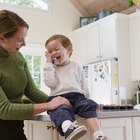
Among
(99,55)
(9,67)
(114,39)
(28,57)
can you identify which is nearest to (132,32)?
(114,39)

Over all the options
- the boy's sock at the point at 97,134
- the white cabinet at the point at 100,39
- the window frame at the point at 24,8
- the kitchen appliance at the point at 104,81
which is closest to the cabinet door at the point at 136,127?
the boy's sock at the point at 97,134

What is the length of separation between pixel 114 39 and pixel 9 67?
128 inches

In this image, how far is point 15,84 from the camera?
1384 mm

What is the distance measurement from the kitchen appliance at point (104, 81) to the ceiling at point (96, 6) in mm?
1123

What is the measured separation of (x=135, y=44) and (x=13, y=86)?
334 centimetres

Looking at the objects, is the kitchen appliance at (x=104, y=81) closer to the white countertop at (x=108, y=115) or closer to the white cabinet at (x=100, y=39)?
the white cabinet at (x=100, y=39)

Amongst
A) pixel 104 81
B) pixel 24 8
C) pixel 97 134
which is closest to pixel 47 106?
pixel 97 134

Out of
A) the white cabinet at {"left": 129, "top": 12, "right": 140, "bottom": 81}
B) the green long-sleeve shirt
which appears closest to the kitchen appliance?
the white cabinet at {"left": 129, "top": 12, "right": 140, "bottom": 81}

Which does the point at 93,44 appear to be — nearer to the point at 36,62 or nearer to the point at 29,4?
the point at 36,62

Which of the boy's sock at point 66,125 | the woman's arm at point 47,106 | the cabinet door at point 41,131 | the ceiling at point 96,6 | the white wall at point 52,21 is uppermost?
the ceiling at point 96,6

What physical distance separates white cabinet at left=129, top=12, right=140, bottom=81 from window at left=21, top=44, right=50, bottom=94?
61.3 inches

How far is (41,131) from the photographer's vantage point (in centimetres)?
175

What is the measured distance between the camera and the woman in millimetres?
1282

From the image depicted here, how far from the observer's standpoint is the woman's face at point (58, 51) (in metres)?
1.72
